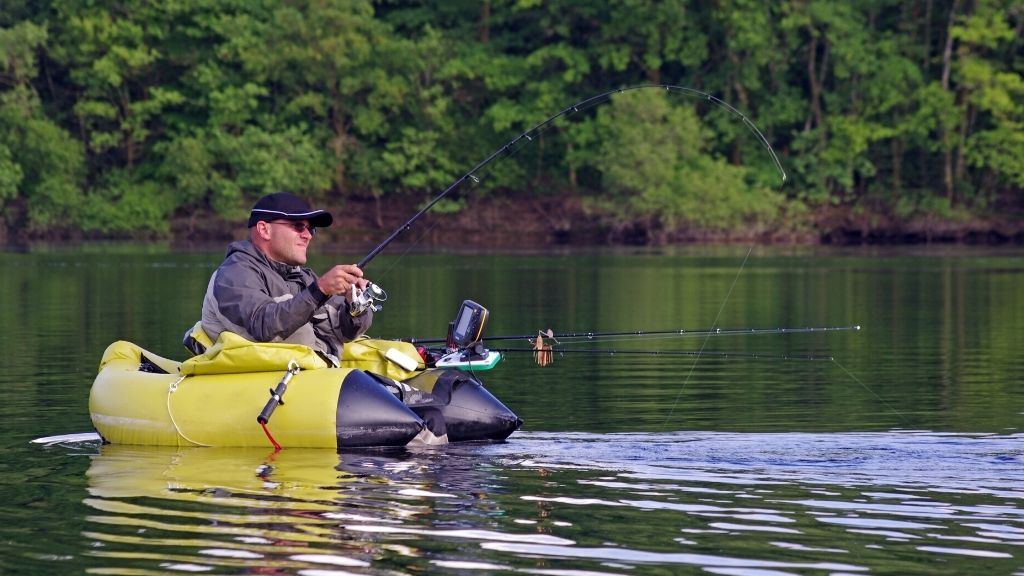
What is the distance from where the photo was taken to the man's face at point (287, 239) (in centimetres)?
1111

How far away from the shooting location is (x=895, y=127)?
2276 inches

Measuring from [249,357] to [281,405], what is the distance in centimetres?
32

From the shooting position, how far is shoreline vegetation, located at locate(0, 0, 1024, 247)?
5647cm

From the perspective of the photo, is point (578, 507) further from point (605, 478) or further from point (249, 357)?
point (249, 357)

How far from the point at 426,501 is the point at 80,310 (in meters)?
15.7

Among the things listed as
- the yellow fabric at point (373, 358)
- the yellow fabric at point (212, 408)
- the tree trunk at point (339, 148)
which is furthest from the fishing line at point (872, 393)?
the tree trunk at point (339, 148)

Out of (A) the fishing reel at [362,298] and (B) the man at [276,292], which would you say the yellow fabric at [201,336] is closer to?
(B) the man at [276,292]

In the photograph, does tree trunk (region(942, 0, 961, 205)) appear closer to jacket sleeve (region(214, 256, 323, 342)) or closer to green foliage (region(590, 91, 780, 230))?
green foliage (region(590, 91, 780, 230))

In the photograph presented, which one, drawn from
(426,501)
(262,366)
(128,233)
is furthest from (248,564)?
(128,233)

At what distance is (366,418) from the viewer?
10570mm

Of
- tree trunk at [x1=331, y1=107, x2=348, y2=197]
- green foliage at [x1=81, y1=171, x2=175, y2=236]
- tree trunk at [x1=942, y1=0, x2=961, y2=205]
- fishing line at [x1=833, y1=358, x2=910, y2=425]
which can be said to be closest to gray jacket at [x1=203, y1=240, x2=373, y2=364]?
fishing line at [x1=833, y1=358, x2=910, y2=425]

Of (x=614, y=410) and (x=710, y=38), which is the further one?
(x=710, y=38)

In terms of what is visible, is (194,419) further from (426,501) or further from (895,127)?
(895,127)

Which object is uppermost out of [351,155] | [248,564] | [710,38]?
[710,38]
